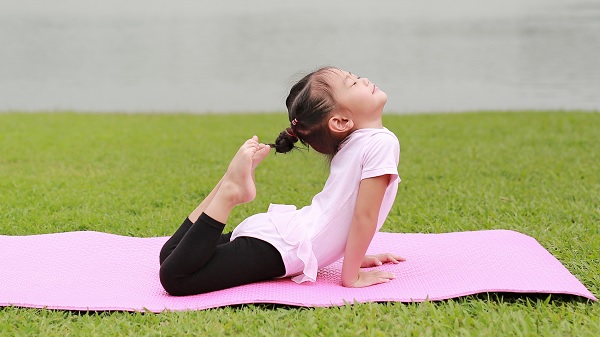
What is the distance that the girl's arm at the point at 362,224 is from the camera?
7.59ft

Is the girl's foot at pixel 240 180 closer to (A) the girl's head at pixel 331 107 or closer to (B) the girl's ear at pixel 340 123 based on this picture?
(A) the girl's head at pixel 331 107

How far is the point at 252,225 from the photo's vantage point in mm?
2445

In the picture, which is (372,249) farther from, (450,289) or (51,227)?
(51,227)

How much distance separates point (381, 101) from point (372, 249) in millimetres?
676

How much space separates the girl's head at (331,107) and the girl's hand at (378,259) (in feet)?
1.45

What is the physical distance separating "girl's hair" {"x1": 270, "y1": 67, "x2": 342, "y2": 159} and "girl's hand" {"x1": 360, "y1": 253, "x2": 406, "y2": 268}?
1.32ft

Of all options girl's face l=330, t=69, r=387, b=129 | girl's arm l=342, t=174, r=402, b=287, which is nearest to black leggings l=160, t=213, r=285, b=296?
girl's arm l=342, t=174, r=402, b=287

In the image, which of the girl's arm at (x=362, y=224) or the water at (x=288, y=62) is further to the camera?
the water at (x=288, y=62)

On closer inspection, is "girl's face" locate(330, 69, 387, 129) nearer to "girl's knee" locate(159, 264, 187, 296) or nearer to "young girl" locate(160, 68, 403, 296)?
"young girl" locate(160, 68, 403, 296)

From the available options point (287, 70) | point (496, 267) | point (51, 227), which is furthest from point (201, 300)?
point (287, 70)

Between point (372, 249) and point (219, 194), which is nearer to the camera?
point (219, 194)

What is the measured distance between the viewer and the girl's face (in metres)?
2.37

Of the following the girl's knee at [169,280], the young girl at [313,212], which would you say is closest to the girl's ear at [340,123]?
the young girl at [313,212]

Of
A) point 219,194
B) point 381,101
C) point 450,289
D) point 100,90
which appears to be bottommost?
point 100,90
